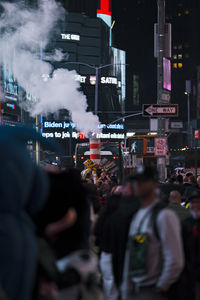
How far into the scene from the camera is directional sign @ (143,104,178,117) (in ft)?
48.5

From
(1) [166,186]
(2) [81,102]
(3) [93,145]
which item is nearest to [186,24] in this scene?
(2) [81,102]

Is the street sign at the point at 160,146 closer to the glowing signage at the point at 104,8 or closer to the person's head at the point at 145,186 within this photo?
the person's head at the point at 145,186

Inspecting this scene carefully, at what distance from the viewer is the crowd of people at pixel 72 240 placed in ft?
10.6

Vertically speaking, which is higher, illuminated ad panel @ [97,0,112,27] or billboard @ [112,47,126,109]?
illuminated ad panel @ [97,0,112,27]

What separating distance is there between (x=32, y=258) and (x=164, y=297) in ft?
5.99

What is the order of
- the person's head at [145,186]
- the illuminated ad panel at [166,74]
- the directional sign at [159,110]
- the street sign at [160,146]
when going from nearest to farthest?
1. the person's head at [145,186]
2. the directional sign at [159,110]
3. the street sign at [160,146]
4. the illuminated ad panel at [166,74]

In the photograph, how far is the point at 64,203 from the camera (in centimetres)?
375

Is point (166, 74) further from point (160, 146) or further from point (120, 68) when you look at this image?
point (120, 68)

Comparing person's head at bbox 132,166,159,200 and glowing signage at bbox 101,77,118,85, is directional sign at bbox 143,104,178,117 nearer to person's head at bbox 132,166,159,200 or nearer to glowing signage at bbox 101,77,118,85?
person's head at bbox 132,166,159,200

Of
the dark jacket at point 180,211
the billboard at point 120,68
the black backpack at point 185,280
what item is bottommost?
the black backpack at point 185,280

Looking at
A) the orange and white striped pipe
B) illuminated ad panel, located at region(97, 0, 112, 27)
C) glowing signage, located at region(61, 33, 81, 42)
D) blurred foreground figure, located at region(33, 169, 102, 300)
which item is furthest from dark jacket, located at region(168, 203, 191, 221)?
illuminated ad panel, located at region(97, 0, 112, 27)

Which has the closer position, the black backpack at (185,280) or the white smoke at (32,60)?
the black backpack at (185,280)

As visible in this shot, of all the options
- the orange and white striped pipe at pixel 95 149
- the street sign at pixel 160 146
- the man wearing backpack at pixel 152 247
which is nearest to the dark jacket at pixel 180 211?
the man wearing backpack at pixel 152 247

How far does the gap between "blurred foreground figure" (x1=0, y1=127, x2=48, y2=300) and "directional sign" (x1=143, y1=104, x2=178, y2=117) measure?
11.6 metres
